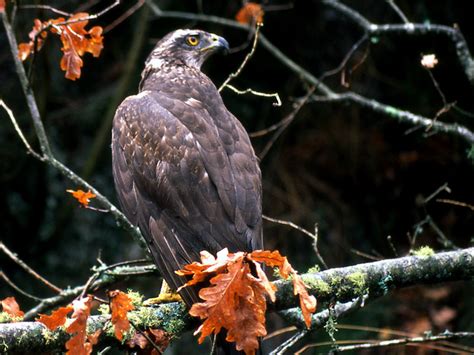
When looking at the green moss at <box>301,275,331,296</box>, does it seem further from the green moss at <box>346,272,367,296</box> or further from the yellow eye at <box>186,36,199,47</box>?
the yellow eye at <box>186,36,199,47</box>

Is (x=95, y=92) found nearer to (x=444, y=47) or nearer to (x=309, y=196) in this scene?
(x=309, y=196)

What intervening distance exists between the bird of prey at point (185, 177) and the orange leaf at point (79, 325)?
900mm

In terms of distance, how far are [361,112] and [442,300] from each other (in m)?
1.83

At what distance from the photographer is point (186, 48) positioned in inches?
228

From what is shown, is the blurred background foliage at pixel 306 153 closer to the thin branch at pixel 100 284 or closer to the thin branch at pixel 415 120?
the thin branch at pixel 415 120

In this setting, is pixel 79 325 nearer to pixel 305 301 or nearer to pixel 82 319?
pixel 82 319

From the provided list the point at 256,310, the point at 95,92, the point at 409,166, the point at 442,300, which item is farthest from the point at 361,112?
the point at 256,310

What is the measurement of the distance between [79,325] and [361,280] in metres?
1.46

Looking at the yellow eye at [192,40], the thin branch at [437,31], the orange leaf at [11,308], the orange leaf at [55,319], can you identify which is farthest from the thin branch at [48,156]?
the thin branch at [437,31]

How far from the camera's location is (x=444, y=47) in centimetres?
717

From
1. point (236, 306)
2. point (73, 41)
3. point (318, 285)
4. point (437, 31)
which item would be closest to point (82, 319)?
point (236, 306)

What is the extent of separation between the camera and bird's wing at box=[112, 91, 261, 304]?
13.9ft

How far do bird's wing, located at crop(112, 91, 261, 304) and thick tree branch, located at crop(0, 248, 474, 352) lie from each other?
1.07 ft

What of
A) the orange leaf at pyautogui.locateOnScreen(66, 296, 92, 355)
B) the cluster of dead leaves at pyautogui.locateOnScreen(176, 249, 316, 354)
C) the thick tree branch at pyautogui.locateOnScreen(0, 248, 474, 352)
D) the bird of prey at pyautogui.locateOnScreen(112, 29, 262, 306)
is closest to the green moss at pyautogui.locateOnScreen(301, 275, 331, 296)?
the thick tree branch at pyautogui.locateOnScreen(0, 248, 474, 352)
